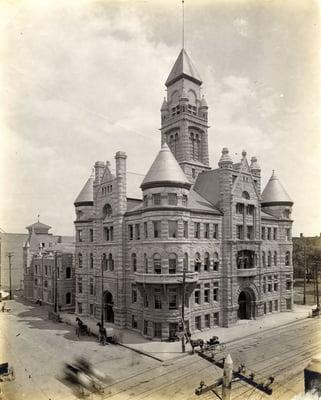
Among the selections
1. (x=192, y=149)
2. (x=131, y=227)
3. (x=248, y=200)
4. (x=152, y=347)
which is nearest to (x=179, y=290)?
(x=152, y=347)

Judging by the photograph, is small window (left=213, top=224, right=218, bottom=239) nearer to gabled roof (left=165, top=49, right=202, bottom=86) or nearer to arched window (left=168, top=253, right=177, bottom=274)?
arched window (left=168, top=253, right=177, bottom=274)

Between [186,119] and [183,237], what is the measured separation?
2125 centimetres

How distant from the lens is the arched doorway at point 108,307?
4353 centimetres

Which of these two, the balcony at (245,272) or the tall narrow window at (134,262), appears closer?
the tall narrow window at (134,262)

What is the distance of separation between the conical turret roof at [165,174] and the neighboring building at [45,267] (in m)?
25.4

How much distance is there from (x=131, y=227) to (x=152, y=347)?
14.1 metres

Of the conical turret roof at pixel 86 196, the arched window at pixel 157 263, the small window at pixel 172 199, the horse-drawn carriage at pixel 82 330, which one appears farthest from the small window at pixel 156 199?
the conical turret roof at pixel 86 196

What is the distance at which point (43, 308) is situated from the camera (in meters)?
56.4

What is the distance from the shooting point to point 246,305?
45062 mm

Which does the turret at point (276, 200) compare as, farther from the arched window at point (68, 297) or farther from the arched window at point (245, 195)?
the arched window at point (68, 297)

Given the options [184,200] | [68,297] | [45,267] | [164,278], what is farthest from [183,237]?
[45,267]

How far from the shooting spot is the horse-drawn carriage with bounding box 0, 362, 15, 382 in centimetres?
2453

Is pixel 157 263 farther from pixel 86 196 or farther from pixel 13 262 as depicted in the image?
pixel 13 262

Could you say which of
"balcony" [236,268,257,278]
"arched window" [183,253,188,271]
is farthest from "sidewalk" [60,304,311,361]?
"arched window" [183,253,188,271]
